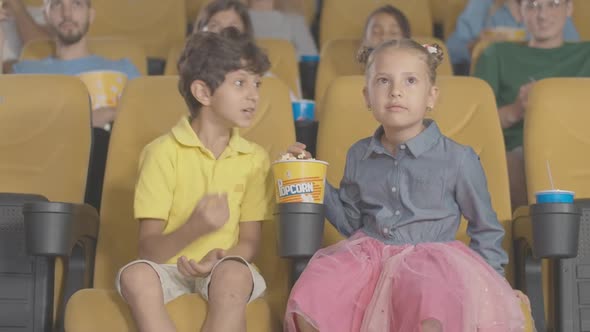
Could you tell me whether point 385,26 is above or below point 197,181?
above

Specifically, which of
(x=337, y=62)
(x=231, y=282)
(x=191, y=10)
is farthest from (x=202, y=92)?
(x=191, y=10)

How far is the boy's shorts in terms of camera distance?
2.02m

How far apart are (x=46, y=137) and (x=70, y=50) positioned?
3.53 feet

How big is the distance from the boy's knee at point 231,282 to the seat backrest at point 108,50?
171 cm

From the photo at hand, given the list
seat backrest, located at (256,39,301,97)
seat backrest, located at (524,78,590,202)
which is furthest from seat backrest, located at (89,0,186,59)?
seat backrest, located at (524,78,590,202)

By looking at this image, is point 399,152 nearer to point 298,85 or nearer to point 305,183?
point 305,183

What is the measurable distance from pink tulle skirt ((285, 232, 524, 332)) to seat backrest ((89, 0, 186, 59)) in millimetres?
2341

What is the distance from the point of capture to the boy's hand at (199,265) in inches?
79.1

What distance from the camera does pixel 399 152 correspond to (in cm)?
218

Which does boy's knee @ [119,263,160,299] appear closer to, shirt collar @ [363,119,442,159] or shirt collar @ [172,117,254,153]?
shirt collar @ [172,117,254,153]

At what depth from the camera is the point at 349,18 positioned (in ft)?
14.0

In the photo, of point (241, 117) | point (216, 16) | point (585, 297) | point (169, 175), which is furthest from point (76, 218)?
point (216, 16)

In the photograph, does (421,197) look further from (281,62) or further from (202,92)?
(281,62)

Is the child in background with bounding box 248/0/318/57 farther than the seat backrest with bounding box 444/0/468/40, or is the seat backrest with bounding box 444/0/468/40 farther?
A: the seat backrest with bounding box 444/0/468/40
